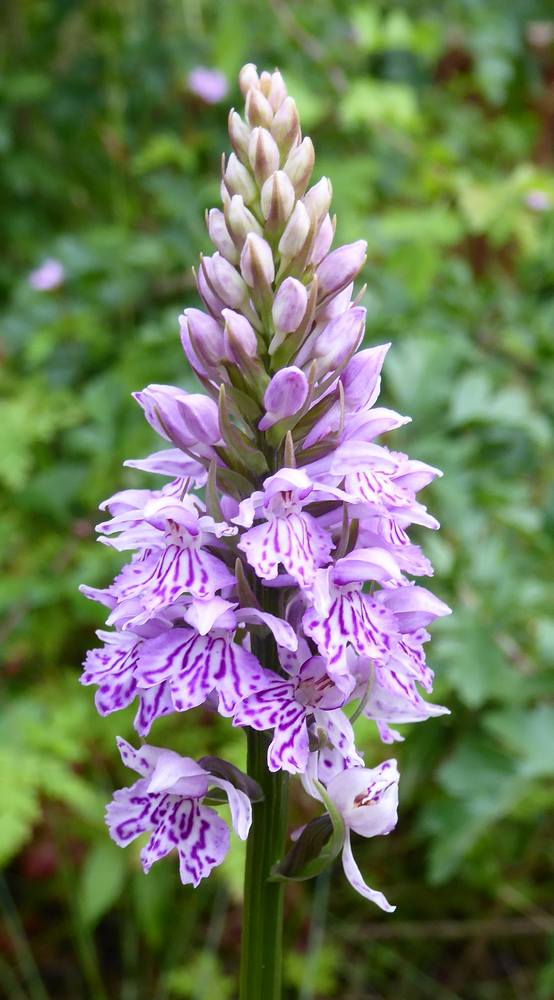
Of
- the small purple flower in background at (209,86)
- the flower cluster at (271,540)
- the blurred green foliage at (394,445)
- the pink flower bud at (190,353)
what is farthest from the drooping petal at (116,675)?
the small purple flower in background at (209,86)

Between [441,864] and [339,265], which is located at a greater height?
[339,265]

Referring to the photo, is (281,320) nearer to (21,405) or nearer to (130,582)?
(130,582)

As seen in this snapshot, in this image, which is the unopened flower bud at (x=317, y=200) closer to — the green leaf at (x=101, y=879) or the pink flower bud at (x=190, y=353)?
the pink flower bud at (x=190, y=353)

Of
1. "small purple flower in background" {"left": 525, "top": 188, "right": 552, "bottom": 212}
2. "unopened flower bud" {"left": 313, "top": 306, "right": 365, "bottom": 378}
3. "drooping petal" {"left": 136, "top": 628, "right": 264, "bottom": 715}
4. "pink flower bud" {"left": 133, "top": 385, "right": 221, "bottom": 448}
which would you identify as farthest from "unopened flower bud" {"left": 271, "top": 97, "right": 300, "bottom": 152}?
"small purple flower in background" {"left": 525, "top": 188, "right": 552, "bottom": 212}

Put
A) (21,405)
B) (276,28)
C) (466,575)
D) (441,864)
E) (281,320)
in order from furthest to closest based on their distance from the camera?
(276,28), (21,405), (466,575), (441,864), (281,320)

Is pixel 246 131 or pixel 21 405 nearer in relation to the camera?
pixel 246 131

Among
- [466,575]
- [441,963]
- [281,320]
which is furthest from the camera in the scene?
[441,963]

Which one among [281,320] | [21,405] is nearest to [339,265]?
[281,320]
